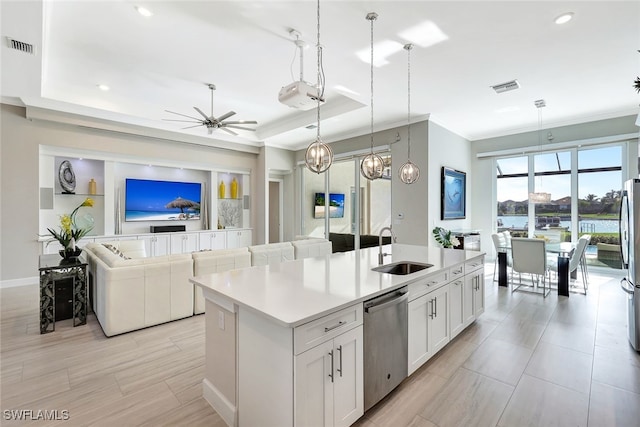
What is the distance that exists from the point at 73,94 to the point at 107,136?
35.5 inches

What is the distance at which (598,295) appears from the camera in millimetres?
4398

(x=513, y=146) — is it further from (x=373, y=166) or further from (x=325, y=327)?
(x=325, y=327)

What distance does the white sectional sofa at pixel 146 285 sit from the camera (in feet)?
9.98

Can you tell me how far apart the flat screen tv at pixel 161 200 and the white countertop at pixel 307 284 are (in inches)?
209

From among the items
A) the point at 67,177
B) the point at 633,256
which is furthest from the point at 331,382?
the point at 67,177

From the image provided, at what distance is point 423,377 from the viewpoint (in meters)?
2.33

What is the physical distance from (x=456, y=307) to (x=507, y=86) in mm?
3526

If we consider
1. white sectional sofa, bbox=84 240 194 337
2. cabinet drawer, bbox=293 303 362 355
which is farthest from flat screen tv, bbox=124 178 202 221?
cabinet drawer, bbox=293 303 362 355

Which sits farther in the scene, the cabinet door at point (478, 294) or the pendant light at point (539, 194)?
the pendant light at point (539, 194)

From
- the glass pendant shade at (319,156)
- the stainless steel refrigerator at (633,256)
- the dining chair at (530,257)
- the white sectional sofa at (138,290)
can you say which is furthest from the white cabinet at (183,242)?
the stainless steel refrigerator at (633,256)

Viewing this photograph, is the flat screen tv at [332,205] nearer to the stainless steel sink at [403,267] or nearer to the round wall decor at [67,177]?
the stainless steel sink at [403,267]

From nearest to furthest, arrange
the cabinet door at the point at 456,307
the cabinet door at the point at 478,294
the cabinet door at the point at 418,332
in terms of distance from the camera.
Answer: the cabinet door at the point at 418,332, the cabinet door at the point at 456,307, the cabinet door at the point at 478,294

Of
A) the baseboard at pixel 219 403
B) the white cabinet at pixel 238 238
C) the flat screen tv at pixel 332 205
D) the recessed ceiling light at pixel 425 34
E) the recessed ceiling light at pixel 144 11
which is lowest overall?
the baseboard at pixel 219 403

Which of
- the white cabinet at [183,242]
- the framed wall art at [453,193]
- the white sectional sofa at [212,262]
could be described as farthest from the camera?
the white cabinet at [183,242]
